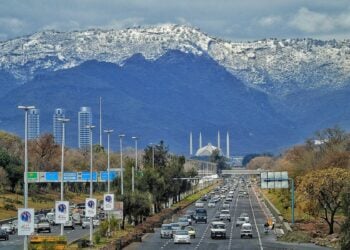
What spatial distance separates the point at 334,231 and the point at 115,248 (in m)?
33.3

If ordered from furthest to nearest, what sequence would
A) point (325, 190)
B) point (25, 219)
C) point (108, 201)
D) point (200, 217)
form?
1. point (200, 217)
2. point (325, 190)
3. point (108, 201)
4. point (25, 219)

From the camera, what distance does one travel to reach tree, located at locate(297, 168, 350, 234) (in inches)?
3698

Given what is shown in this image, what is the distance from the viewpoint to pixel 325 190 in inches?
3740

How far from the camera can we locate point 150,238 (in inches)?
3381

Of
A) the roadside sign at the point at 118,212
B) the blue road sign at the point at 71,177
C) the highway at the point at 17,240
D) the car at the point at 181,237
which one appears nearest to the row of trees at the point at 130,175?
the blue road sign at the point at 71,177

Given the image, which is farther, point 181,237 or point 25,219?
point 181,237

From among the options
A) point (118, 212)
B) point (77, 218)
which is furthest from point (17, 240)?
point (77, 218)

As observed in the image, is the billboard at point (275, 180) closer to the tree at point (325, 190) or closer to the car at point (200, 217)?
the car at point (200, 217)

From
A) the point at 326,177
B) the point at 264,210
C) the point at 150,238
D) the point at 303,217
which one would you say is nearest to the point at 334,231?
the point at 326,177

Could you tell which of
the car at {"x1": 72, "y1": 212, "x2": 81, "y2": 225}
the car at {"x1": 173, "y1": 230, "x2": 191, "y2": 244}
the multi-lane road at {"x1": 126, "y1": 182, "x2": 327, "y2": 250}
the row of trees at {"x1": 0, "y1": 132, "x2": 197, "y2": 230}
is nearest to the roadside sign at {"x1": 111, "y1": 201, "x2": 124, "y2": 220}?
the multi-lane road at {"x1": 126, "y1": 182, "x2": 327, "y2": 250}

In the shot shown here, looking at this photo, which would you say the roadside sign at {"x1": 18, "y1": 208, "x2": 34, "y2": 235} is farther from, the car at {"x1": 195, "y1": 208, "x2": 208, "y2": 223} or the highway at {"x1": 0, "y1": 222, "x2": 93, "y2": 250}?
the car at {"x1": 195, "y1": 208, "x2": 208, "y2": 223}

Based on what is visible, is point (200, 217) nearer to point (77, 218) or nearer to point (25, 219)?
point (77, 218)

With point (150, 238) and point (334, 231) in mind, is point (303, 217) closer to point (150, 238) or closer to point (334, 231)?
point (334, 231)

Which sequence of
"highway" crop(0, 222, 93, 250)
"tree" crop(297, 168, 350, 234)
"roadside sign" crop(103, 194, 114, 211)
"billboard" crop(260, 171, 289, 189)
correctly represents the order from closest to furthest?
"highway" crop(0, 222, 93, 250), "roadside sign" crop(103, 194, 114, 211), "tree" crop(297, 168, 350, 234), "billboard" crop(260, 171, 289, 189)
